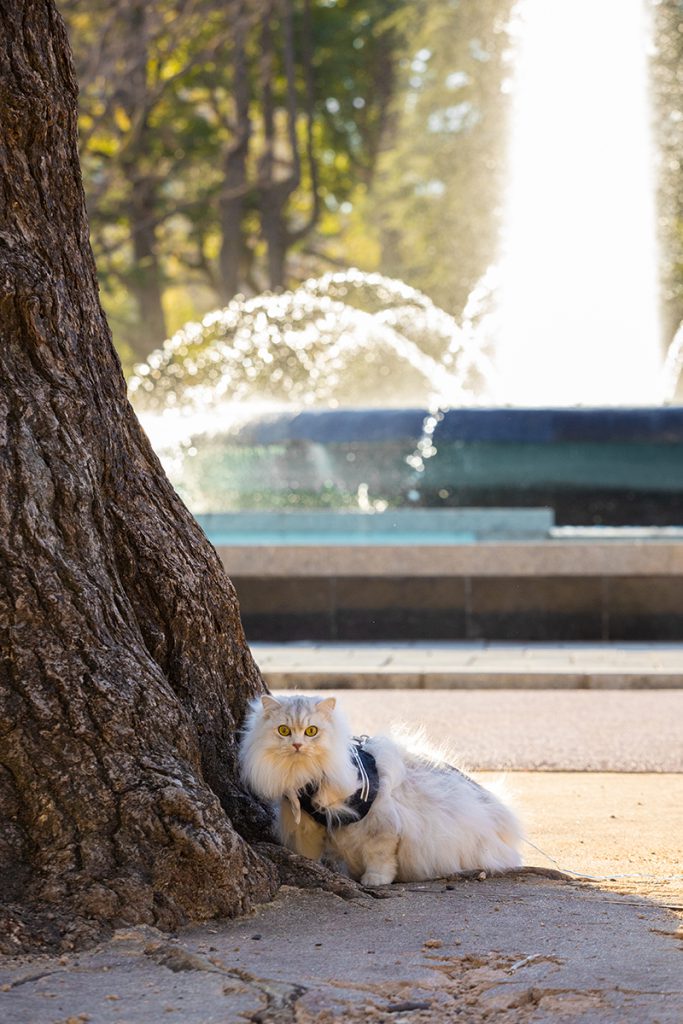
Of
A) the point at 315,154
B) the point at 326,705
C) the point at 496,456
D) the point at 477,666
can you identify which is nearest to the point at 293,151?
the point at 315,154

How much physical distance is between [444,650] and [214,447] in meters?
4.99

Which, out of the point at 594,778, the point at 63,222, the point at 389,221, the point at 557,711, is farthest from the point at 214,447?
the point at 389,221

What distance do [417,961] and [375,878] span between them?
0.85 metres

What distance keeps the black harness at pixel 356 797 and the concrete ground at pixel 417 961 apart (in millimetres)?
254

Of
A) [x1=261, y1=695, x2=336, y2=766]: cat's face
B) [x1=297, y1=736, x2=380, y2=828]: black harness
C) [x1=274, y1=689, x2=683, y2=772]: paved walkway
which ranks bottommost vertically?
[x1=274, y1=689, x2=683, y2=772]: paved walkway

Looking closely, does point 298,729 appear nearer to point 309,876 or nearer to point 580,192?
point 309,876

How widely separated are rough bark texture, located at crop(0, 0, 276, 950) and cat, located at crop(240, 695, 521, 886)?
20 cm

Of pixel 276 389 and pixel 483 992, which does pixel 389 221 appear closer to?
pixel 276 389

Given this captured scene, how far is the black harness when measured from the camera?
4.98 m

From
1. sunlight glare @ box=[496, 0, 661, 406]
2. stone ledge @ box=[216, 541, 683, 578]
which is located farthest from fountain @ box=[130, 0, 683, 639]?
sunlight glare @ box=[496, 0, 661, 406]

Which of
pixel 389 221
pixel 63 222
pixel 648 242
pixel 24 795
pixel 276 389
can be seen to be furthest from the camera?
pixel 389 221

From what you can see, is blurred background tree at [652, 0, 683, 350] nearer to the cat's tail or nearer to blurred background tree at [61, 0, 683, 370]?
blurred background tree at [61, 0, 683, 370]

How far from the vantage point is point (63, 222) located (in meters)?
4.98

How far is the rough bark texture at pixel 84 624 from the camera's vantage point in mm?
4324
